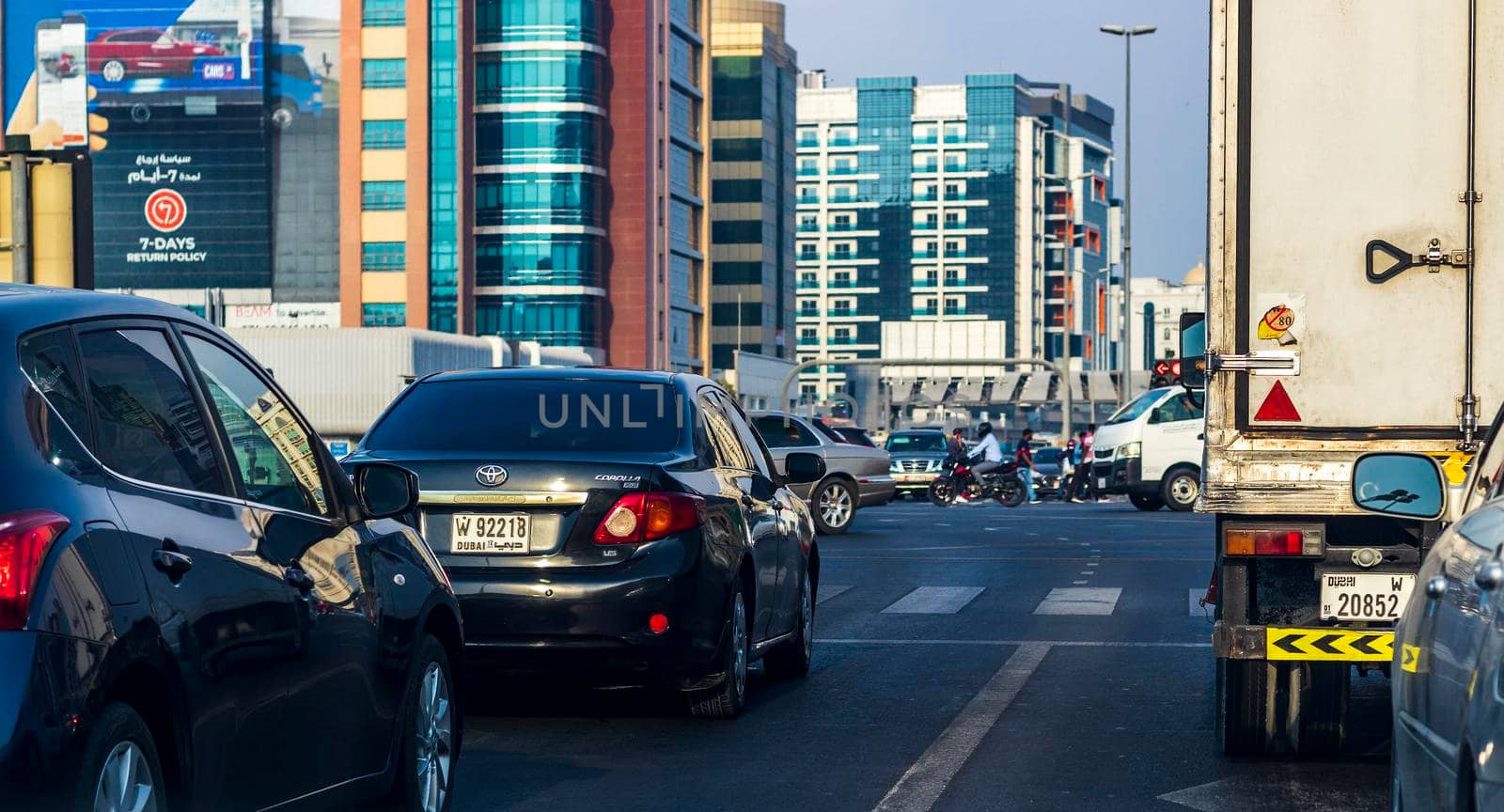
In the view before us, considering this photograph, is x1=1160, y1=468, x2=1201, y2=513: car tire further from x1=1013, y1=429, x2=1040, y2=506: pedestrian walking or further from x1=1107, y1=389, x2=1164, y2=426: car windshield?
x1=1013, y1=429, x2=1040, y2=506: pedestrian walking

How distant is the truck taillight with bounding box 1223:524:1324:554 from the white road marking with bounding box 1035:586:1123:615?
766 centimetres

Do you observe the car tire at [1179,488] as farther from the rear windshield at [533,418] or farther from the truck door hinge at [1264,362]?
the truck door hinge at [1264,362]

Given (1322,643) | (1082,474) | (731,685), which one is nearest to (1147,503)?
(1082,474)

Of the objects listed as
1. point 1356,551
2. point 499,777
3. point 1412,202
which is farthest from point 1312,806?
point 499,777

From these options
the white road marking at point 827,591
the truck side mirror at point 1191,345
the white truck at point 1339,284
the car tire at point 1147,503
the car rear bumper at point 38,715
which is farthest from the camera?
the car tire at point 1147,503

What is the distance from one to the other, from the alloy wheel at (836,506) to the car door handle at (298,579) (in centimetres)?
2280

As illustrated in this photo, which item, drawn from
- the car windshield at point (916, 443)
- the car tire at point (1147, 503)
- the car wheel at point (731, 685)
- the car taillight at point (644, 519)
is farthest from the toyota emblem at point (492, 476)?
the car windshield at point (916, 443)

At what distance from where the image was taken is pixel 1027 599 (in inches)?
646

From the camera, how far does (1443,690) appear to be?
13.9 ft

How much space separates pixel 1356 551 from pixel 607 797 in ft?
8.93

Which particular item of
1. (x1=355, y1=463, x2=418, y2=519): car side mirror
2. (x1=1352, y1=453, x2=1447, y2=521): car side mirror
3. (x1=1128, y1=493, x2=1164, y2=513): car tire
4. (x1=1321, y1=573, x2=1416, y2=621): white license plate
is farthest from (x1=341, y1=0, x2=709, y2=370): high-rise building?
(x1=1352, y1=453, x2=1447, y2=521): car side mirror

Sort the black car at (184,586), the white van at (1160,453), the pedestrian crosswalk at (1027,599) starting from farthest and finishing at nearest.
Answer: the white van at (1160,453)
the pedestrian crosswalk at (1027,599)
the black car at (184,586)

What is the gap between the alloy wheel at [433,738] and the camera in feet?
19.8

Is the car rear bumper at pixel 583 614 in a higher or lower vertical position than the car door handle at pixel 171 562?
lower
